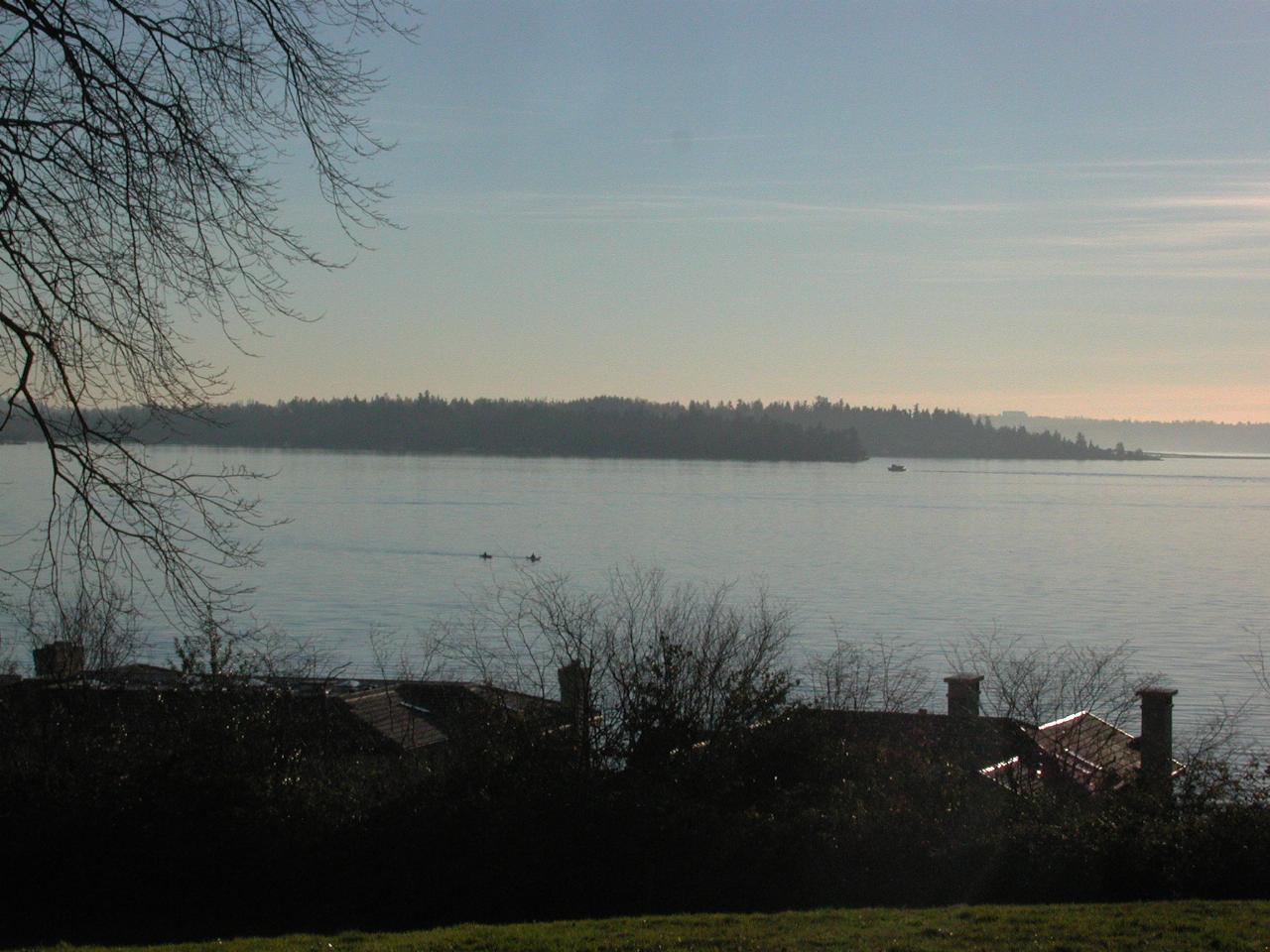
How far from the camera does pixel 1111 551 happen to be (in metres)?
61.5

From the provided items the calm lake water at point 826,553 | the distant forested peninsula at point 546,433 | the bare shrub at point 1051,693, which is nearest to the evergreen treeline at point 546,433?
the distant forested peninsula at point 546,433

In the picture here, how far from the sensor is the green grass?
24.9 ft

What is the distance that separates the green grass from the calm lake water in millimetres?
3538

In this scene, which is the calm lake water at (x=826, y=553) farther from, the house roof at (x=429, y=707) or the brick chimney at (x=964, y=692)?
the brick chimney at (x=964, y=692)

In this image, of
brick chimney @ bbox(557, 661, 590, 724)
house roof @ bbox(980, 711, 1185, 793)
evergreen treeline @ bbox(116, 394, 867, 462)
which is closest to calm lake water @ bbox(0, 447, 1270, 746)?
brick chimney @ bbox(557, 661, 590, 724)

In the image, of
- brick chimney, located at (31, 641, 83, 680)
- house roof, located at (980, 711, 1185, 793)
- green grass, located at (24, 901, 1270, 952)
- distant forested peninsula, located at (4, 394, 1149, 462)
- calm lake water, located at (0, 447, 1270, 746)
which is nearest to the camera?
green grass, located at (24, 901, 1270, 952)

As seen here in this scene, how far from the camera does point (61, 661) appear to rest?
16938 millimetres

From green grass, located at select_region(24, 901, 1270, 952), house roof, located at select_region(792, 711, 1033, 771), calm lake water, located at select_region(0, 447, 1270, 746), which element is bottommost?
calm lake water, located at select_region(0, 447, 1270, 746)

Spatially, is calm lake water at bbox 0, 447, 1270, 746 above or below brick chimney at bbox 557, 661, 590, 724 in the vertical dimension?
below

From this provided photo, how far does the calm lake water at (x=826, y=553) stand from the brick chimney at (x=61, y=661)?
3.23m

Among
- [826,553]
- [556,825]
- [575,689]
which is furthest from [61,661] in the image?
[826,553]

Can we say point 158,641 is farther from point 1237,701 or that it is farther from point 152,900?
point 1237,701

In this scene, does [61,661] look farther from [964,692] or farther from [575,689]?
[964,692]

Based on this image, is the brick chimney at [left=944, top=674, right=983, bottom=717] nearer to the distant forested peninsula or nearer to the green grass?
the green grass
